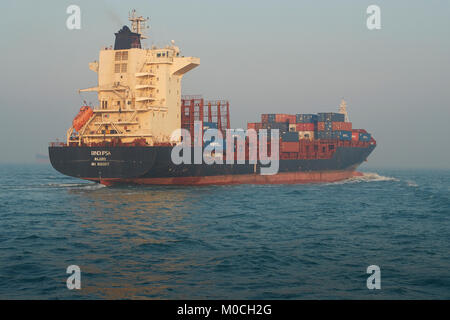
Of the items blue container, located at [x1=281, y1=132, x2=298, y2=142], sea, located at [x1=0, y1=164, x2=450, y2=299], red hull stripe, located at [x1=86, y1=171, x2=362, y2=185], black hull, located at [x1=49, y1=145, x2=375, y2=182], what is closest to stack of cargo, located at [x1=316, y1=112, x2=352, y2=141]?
red hull stripe, located at [x1=86, y1=171, x2=362, y2=185]

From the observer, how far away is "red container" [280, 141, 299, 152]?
6278 centimetres

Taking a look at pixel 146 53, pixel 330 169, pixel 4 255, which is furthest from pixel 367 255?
pixel 330 169

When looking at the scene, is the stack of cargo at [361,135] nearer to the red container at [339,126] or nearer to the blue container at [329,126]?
the red container at [339,126]

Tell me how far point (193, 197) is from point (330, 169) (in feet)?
111

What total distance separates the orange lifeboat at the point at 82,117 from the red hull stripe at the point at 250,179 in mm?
6019

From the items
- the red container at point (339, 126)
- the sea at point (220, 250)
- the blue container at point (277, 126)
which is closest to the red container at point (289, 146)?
the blue container at point (277, 126)

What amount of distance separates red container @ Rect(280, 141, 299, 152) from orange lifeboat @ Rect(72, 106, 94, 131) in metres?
25.7

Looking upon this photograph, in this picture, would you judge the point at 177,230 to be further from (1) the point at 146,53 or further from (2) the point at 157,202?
(1) the point at 146,53

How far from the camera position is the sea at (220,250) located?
14.0 m

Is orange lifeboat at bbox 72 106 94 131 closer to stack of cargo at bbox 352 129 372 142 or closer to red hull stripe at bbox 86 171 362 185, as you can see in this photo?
red hull stripe at bbox 86 171 362 185
